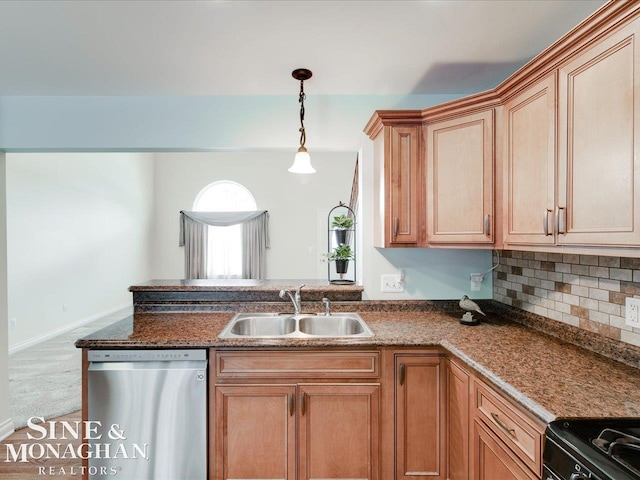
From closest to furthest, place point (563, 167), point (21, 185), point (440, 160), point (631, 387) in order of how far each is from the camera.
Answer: point (631, 387), point (563, 167), point (440, 160), point (21, 185)

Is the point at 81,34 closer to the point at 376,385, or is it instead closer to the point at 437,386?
the point at 376,385

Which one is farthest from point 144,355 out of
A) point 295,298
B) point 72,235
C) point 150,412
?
point 72,235

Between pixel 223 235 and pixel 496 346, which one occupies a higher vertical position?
pixel 223 235

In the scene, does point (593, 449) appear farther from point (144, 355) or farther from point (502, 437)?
point (144, 355)

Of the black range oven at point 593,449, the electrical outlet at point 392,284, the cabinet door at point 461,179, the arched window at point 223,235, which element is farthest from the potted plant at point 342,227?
the arched window at point 223,235

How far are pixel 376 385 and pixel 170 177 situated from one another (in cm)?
710

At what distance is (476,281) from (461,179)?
2.82ft

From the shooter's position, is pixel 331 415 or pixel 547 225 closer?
pixel 547 225

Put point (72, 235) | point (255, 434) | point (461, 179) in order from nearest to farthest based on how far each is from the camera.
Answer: point (255, 434) < point (461, 179) < point (72, 235)

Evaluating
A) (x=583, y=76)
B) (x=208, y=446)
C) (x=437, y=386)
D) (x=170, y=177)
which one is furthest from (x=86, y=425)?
(x=170, y=177)

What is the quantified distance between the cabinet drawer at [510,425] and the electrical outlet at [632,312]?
2.11 feet

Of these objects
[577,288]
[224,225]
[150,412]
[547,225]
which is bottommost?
[150,412]

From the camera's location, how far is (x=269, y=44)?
1.86 meters

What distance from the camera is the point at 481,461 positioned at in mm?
1469
